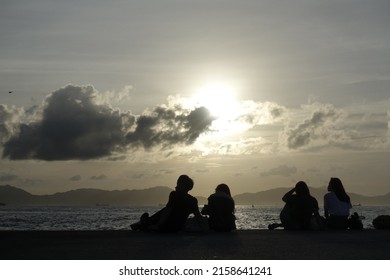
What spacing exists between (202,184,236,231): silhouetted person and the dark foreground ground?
263 cm

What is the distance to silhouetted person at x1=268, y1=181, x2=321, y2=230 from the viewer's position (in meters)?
19.1

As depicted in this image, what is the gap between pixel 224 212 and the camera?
1847 cm

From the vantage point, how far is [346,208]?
63.9 ft

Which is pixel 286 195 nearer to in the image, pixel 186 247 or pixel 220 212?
pixel 220 212

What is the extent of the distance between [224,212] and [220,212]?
0.38 ft

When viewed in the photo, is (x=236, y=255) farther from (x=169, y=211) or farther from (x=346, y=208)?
(x=346, y=208)

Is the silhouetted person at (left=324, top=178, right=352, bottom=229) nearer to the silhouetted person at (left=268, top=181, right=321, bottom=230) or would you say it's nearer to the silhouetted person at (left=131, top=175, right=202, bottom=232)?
the silhouetted person at (left=268, top=181, right=321, bottom=230)

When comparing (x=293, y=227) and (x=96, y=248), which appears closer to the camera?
(x=96, y=248)

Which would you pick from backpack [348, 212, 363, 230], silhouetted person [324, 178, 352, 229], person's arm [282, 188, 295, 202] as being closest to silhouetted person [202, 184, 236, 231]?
person's arm [282, 188, 295, 202]
